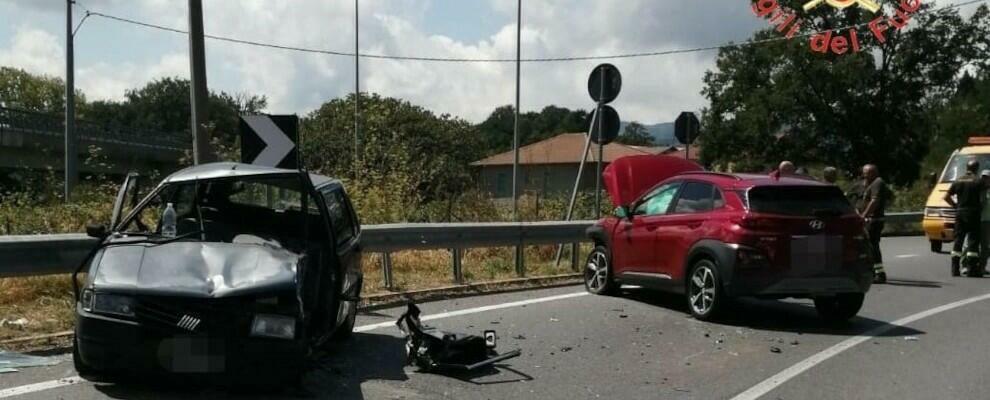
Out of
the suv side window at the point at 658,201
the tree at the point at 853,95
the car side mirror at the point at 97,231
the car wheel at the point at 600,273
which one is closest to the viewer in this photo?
the car side mirror at the point at 97,231

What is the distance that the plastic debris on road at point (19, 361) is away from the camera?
20.7ft

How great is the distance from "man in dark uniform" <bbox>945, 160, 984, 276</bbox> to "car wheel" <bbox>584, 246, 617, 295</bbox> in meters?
6.64

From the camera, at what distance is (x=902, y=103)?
158 feet

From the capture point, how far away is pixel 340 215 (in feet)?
24.9

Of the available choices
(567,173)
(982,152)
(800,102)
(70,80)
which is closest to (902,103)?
(800,102)

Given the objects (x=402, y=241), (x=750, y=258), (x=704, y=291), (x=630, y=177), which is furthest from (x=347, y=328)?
(x=630, y=177)

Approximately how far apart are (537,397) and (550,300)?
14.7 feet

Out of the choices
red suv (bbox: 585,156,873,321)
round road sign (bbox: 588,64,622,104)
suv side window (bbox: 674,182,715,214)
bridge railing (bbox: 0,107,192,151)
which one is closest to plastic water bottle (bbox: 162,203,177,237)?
red suv (bbox: 585,156,873,321)

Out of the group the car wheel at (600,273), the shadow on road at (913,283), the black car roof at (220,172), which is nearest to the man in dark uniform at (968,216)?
the shadow on road at (913,283)

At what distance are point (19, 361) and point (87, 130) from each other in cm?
4596

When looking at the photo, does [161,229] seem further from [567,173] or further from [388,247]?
[567,173]

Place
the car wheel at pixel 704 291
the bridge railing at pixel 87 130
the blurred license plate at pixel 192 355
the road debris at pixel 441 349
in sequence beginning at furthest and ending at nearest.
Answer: the bridge railing at pixel 87 130
the car wheel at pixel 704 291
the road debris at pixel 441 349
the blurred license plate at pixel 192 355

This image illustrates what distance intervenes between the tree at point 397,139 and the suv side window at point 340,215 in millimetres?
9263

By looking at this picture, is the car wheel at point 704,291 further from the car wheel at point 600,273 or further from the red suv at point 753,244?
the car wheel at point 600,273
